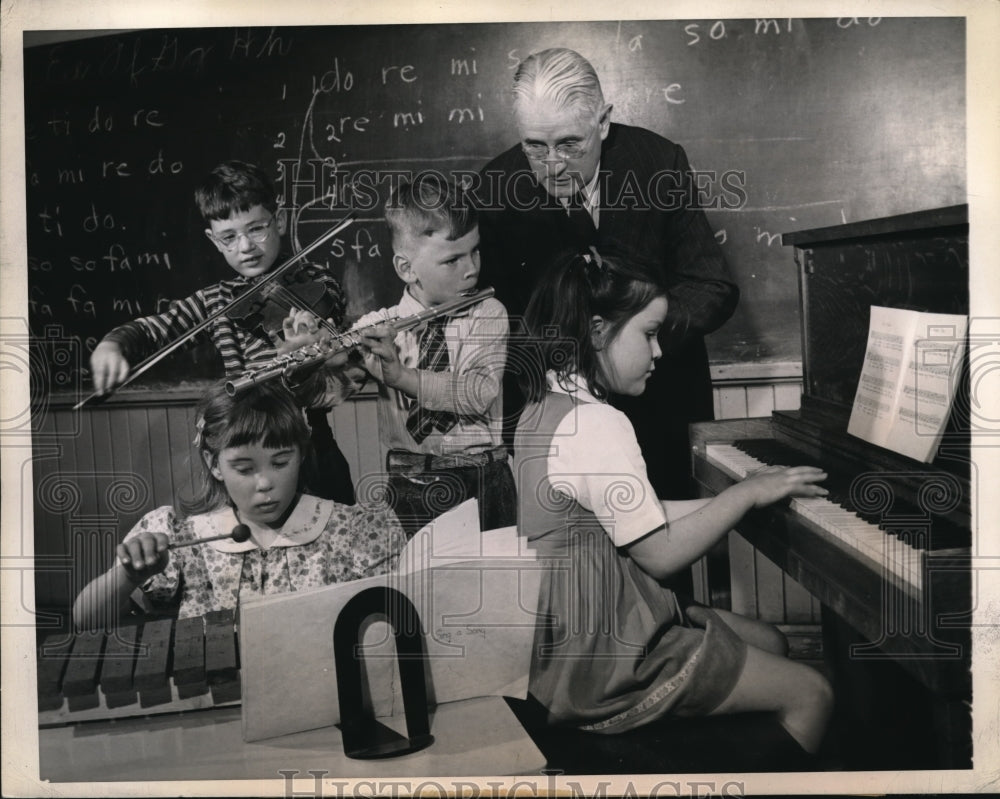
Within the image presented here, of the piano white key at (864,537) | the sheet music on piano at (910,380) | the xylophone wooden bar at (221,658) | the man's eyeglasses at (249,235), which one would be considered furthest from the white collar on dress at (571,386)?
the xylophone wooden bar at (221,658)

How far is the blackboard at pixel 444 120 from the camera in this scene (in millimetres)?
2439

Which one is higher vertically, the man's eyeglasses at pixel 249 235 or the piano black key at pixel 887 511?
the man's eyeglasses at pixel 249 235

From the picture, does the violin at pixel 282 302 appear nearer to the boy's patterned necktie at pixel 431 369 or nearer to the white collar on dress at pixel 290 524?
the boy's patterned necktie at pixel 431 369

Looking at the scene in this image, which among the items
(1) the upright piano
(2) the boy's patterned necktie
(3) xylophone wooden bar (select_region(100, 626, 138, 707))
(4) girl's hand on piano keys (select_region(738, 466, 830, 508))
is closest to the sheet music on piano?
(1) the upright piano

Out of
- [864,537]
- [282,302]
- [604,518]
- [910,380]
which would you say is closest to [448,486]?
[604,518]

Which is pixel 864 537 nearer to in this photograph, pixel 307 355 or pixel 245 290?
pixel 307 355

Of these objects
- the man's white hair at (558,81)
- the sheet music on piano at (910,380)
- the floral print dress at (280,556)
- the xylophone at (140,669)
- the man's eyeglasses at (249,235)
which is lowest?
the xylophone at (140,669)

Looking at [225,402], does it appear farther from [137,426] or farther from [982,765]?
[982,765]

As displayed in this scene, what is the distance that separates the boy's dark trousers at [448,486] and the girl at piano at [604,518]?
1.9 inches

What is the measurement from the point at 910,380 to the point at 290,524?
1.64 metres

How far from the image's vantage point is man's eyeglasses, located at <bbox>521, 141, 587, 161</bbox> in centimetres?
244

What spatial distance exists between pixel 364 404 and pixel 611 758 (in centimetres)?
118

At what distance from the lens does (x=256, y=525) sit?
2.49 metres

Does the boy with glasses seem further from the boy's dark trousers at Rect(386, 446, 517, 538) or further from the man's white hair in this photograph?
the man's white hair
